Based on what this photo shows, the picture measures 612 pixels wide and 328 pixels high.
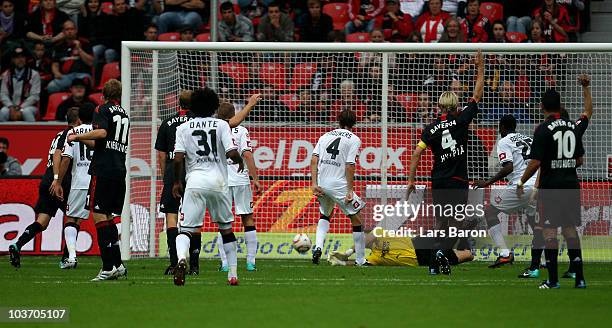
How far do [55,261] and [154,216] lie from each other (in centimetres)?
180

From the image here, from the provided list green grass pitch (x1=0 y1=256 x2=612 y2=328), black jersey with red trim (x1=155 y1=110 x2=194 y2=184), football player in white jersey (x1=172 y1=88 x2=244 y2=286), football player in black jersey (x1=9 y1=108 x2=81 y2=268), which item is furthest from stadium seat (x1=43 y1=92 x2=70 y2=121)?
football player in white jersey (x1=172 y1=88 x2=244 y2=286)

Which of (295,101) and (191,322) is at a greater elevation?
(295,101)

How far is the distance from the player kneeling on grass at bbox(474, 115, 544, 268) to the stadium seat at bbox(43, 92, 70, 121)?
951 centimetres

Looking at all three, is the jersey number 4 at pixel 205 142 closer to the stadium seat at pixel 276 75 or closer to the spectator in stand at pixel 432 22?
the stadium seat at pixel 276 75

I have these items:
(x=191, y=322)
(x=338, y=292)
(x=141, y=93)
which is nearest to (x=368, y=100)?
(x=141, y=93)

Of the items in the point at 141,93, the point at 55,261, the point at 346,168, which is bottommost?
the point at 55,261

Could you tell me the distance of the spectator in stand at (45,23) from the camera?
82.0ft

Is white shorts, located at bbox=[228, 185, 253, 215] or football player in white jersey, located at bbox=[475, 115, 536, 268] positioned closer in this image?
white shorts, located at bbox=[228, 185, 253, 215]

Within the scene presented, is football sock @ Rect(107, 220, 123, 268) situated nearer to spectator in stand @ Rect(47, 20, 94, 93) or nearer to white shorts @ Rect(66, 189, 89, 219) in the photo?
white shorts @ Rect(66, 189, 89, 219)

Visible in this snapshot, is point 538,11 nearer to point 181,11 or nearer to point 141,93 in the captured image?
point 181,11

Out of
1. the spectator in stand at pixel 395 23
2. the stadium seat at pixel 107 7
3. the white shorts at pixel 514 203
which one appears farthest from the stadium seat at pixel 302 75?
the stadium seat at pixel 107 7

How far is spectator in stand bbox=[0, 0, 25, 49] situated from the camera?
83.3ft

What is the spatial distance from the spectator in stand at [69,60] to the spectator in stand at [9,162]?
126 inches

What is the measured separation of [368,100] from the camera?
63.6 feet
